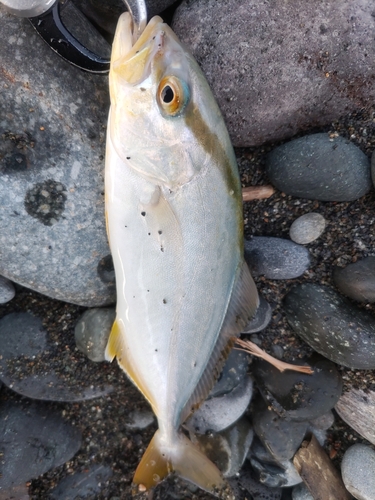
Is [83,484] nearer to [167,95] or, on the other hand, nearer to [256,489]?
[256,489]

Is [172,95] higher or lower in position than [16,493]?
higher

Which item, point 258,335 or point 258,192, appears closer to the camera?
point 258,192

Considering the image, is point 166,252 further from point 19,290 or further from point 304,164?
point 19,290

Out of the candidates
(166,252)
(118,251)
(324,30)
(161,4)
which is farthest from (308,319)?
(161,4)

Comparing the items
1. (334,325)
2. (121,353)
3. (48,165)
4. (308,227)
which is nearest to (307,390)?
(334,325)

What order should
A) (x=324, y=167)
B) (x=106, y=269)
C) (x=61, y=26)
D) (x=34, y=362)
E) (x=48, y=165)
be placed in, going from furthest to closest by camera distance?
(x=34, y=362), (x=106, y=269), (x=324, y=167), (x=48, y=165), (x=61, y=26)

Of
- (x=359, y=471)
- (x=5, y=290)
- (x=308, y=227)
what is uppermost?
(x=5, y=290)

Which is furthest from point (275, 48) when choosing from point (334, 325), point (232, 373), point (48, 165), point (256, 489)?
point (256, 489)

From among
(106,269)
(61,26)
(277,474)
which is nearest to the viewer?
(61,26)
